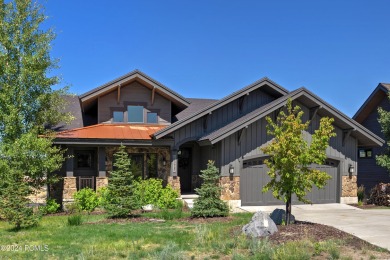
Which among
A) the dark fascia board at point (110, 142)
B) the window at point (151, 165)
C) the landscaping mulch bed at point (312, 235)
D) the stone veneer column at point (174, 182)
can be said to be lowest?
the landscaping mulch bed at point (312, 235)

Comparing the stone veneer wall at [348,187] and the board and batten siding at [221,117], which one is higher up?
the board and batten siding at [221,117]

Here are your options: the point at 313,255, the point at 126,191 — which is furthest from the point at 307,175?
the point at 126,191

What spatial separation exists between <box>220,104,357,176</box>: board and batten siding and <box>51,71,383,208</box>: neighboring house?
0.16 feet

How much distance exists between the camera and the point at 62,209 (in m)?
18.0

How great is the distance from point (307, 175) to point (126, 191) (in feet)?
22.1

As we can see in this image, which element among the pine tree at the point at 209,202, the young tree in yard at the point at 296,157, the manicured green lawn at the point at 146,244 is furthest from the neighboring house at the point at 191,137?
the manicured green lawn at the point at 146,244

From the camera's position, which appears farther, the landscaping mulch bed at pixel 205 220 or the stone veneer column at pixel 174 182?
the stone veneer column at pixel 174 182

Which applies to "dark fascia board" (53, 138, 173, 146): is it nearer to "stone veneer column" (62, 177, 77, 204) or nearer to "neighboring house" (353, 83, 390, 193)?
"stone veneer column" (62, 177, 77, 204)

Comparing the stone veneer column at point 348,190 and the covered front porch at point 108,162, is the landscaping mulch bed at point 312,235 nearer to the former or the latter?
the covered front porch at point 108,162

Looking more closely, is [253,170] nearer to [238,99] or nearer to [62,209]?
[238,99]

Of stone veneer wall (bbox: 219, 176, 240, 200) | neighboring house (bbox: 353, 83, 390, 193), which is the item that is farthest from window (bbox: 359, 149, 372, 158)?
stone veneer wall (bbox: 219, 176, 240, 200)

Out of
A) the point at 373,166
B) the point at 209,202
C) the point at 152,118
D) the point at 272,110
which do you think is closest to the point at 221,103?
the point at 272,110

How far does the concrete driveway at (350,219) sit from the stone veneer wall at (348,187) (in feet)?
3.31

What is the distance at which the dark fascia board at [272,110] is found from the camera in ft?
57.8
